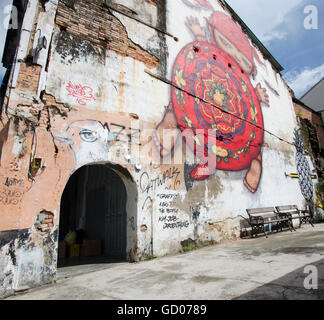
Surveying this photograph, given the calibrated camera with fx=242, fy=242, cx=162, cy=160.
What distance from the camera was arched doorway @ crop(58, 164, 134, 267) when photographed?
600cm

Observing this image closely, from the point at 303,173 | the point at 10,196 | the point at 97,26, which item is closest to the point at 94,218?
the point at 10,196

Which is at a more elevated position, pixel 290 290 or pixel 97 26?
pixel 97 26

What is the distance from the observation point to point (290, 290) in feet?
8.46

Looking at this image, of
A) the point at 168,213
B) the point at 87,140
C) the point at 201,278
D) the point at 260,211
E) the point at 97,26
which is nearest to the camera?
the point at 201,278

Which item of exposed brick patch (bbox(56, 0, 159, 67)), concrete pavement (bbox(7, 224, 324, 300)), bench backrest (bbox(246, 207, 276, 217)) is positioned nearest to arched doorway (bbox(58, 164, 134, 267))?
concrete pavement (bbox(7, 224, 324, 300))

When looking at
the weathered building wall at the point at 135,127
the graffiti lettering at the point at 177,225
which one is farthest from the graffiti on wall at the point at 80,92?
the graffiti lettering at the point at 177,225

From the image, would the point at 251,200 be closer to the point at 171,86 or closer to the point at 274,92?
the point at 171,86

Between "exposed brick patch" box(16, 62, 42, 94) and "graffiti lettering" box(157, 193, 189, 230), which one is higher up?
"exposed brick patch" box(16, 62, 42, 94)

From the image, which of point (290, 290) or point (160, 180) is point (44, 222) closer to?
point (160, 180)

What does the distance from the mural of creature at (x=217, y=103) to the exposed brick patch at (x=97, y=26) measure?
152 centimetres

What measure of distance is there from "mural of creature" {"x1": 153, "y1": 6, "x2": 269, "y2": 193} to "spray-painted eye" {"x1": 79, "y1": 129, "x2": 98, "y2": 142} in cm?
161

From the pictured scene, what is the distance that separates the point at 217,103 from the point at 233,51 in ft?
9.97

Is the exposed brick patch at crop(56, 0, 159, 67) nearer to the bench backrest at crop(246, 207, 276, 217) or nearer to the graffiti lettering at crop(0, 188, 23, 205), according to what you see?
the graffiti lettering at crop(0, 188, 23, 205)

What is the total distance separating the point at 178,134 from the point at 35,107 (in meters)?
3.47
